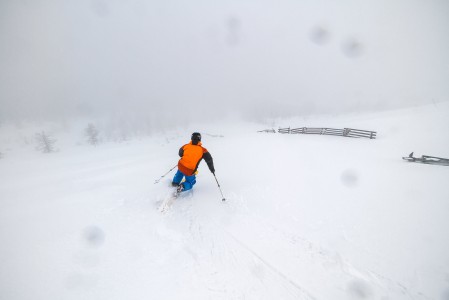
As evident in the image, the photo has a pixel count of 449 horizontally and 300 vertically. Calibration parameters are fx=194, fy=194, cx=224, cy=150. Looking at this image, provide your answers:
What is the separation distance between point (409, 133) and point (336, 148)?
25.4 feet

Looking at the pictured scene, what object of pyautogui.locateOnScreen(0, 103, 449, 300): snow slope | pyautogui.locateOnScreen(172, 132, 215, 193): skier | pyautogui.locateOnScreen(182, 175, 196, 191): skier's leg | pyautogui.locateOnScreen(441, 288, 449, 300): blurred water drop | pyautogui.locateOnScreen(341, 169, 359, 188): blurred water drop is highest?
pyautogui.locateOnScreen(172, 132, 215, 193): skier

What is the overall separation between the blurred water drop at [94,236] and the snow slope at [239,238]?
30 millimetres

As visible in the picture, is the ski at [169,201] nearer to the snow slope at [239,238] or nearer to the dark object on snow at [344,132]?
the snow slope at [239,238]

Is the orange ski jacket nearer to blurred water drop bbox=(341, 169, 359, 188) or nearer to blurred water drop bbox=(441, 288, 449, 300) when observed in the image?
blurred water drop bbox=(341, 169, 359, 188)

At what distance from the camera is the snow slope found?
142 inches

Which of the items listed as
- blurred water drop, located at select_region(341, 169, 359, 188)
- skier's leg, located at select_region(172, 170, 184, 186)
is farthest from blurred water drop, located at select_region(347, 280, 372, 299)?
skier's leg, located at select_region(172, 170, 184, 186)

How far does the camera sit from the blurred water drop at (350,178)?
7471 millimetres

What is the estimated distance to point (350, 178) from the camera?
8023 millimetres

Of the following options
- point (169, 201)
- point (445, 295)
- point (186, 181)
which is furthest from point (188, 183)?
point (445, 295)

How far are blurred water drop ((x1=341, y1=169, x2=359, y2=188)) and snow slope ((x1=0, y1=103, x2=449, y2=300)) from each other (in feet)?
0.15

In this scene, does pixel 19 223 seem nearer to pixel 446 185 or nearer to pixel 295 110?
pixel 446 185

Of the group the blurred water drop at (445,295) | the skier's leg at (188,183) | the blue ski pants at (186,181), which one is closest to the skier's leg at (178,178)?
the blue ski pants at (186,181)

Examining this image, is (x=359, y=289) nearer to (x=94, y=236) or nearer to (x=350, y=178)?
(x=350, y=178)

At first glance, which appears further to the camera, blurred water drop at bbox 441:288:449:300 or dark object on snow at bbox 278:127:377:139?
dark object on snow at bbox 278:127:377:139
